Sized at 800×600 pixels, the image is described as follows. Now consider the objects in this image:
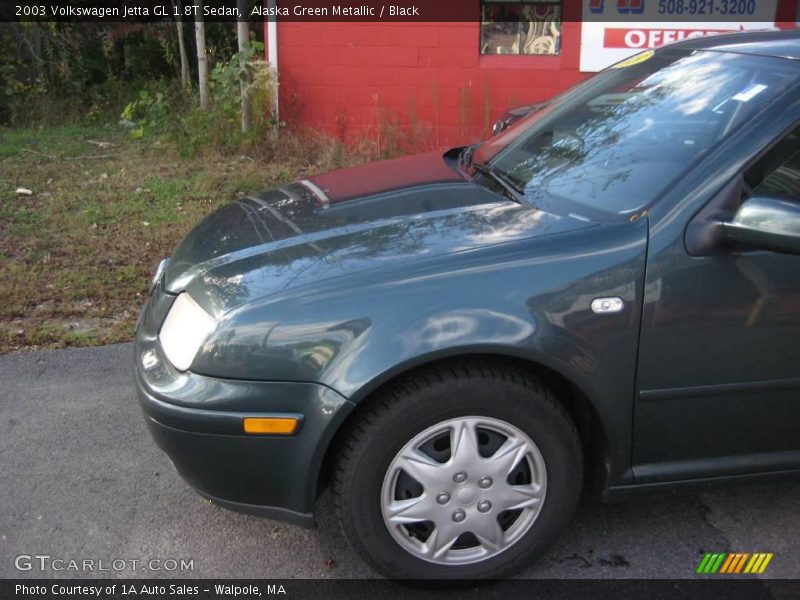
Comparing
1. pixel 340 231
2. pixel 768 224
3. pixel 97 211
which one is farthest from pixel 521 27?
pixel 768 224

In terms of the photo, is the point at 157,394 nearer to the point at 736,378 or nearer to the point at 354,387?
the point at 354,387

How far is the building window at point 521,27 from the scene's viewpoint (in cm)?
881

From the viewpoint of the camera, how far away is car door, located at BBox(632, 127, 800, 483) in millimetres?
2695

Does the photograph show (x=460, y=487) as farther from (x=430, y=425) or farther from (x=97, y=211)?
(x=97, y=211)

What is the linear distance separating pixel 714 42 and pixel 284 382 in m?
2.33

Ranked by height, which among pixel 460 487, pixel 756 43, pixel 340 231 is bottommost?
pixel 460 487

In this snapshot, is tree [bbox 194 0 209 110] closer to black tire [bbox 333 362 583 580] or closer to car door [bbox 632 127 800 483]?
black tire [bbox 333 362 583 580]

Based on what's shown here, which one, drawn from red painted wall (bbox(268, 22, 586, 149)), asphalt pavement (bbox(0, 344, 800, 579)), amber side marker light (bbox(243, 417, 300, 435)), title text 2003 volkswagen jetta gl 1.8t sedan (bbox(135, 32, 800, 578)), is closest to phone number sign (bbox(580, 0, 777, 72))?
red painted wall (bbox(268, 22, 586, 149))

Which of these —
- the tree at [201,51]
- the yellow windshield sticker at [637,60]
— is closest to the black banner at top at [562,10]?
the tree at [201,51]

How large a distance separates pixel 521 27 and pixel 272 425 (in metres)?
7.19

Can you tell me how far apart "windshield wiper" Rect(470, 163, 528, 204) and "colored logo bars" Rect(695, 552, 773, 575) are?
4.58 feet

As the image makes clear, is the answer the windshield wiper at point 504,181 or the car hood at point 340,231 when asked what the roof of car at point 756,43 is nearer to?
the windshield wiper at point 504,181

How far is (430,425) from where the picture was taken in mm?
2672

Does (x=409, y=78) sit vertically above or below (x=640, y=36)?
below
